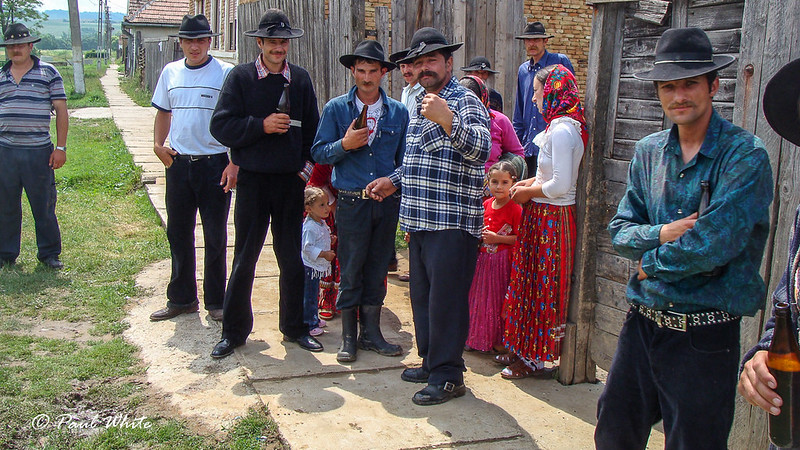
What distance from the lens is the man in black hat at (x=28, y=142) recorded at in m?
7.00

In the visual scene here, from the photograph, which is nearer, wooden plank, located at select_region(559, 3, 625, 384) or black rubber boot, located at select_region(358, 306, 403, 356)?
wooden plank, located at select_region(559, 3, 625, 384)

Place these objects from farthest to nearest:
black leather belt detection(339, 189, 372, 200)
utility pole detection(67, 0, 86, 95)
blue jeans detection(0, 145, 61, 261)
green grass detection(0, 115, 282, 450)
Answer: utility pole detection(67, 0, 86, 95), blue jeans detection(0, 145, 61, 261), black leather belt detection(339, 189, 372, 200), green grass detection(0, 115, 282, 450)

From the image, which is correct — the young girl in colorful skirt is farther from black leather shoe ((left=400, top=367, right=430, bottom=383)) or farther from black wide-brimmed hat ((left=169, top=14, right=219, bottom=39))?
black wide-brimmed hat ((left=169, top=14, right=219, bottom=39))

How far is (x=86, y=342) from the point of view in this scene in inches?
213

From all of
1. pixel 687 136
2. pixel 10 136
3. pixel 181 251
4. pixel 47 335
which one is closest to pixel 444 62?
pixel 687 136

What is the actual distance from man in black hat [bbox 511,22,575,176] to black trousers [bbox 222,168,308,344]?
2.54m

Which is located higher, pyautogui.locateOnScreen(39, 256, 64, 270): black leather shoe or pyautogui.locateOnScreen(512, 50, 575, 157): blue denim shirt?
pyautogui.locateOnScreen(512, 50, 575, 157): blue denim shirt

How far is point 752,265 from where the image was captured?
2705 mm

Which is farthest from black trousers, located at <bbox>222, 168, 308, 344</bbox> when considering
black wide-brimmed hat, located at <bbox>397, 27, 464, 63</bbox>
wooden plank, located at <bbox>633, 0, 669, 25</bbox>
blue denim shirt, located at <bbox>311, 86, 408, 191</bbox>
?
wooden plank, located at <bbox>633, 0, 669, 25</bbox>

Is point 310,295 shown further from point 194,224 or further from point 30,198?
point 30,198

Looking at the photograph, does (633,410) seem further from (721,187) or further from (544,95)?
(544,95)

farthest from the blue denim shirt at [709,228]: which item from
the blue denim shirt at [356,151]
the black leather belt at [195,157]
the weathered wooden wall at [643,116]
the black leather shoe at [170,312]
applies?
the black leather shoe at [170,312]

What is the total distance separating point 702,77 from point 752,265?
2.39ft

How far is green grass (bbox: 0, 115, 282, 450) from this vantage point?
399 centimetres
